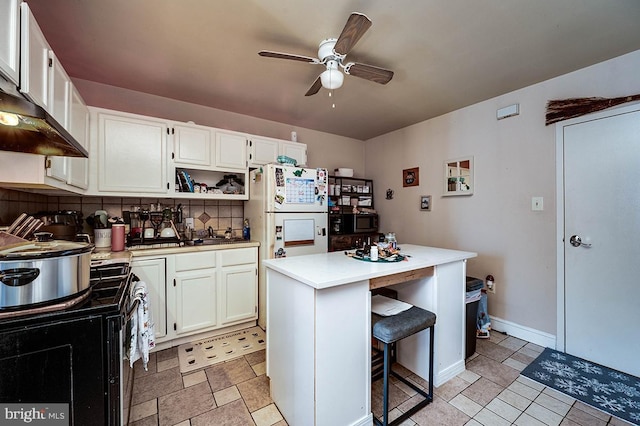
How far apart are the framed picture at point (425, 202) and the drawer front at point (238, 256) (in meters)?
2.23

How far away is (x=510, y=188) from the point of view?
2.64 m

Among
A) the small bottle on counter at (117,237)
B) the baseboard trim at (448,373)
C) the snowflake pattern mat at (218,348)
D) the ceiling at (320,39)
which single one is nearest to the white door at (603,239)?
the ceiling at (320,39)

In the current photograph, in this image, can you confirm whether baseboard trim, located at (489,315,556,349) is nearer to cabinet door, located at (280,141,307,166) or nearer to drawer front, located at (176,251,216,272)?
cabinet door, located at (280,141,307,166)

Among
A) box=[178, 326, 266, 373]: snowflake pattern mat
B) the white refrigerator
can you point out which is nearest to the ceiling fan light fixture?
the white refrigerator

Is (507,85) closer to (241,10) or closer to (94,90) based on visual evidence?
(241,10)

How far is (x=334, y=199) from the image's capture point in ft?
12.2

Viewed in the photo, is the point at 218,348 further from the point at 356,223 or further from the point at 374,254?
the point at 356,223

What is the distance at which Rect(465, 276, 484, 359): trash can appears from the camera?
7.11ft

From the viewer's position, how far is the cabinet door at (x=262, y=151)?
2.98 m

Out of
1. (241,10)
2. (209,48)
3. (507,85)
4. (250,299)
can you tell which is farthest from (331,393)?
(507,85)

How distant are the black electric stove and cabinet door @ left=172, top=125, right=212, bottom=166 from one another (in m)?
1.82

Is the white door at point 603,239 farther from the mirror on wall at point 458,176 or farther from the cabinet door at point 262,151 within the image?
the cabinet door at point 262,151

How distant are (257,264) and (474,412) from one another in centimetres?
216

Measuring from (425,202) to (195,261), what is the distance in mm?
2837
